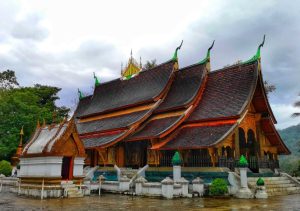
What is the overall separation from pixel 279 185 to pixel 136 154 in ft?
28.4

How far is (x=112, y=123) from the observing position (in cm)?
2316

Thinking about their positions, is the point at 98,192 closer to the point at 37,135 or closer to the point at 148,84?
the point at 37,135

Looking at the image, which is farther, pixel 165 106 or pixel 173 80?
pixel 173 80

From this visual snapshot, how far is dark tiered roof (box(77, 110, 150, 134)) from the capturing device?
21286 mm

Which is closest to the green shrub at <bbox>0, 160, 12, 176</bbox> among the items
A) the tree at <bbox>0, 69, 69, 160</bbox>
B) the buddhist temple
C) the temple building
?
the tree at <bbox>0, 69, 69, 160</bbox>

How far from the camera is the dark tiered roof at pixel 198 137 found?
615 inches

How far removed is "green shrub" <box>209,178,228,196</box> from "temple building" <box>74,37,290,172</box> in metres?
1.63

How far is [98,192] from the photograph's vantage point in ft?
53.7

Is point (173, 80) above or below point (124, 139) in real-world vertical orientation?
above

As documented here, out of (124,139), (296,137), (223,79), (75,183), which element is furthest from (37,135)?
(296,137)

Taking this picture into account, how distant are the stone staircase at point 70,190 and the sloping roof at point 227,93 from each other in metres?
7.55

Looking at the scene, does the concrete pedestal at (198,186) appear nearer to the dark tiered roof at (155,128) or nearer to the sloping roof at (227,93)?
the dark tiered roof at (155,128)

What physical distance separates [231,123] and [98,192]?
7652mm

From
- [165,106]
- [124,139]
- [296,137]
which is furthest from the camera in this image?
[296,137]
